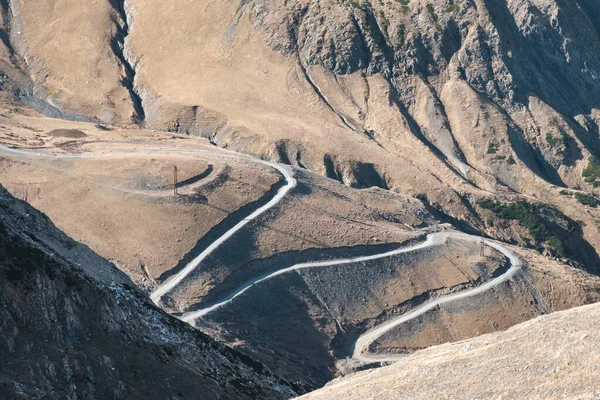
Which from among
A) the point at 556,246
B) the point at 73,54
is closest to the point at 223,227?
the point at 556,246

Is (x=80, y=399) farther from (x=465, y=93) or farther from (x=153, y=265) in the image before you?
(x=465, y=93)

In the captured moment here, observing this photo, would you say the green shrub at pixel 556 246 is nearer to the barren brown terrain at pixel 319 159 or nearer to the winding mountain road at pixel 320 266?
the barren brown terrain at pixel 319 159

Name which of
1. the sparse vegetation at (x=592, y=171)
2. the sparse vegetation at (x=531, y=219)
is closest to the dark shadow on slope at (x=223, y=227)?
the sparse vegetation at (x=531, y=219)

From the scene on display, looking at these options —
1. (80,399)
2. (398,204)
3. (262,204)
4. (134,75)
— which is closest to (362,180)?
(398,204)

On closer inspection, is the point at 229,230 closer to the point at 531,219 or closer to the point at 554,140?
the point at 531,219

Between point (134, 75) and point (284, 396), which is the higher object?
point (134, 75)

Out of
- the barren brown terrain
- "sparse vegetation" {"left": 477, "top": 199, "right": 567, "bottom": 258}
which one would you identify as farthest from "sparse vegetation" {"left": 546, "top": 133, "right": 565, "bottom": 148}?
"sparse vegetation" {"left": 477, "top": 199, "right": 567, "bottom": 258}

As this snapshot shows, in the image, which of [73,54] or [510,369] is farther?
[73,54]
